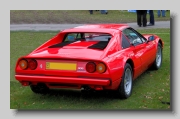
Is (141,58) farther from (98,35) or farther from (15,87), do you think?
(15,87)

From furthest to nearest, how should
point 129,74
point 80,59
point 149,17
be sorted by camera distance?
point 149,17 < point 129,74 < point 80,59

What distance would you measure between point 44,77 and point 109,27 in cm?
170

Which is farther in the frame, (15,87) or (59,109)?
(15,87)

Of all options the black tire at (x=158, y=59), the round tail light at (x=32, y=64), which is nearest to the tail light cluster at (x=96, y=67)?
the round tail light at (x=32, y=64)

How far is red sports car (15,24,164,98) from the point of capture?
536 centimetres

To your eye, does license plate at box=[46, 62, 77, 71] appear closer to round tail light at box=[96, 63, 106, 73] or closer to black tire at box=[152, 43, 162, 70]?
round tail light at box=[96, 63, 106, 73]

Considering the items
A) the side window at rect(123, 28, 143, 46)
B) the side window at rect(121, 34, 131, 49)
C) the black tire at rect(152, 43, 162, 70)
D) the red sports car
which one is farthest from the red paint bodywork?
the black tire at rect(152, 43, 162, 70)

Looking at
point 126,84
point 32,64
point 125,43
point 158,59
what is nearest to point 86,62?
point 32,64

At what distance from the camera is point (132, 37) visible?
6867 millimetres

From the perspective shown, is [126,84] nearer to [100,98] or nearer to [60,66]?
[100,98]

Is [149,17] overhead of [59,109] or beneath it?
overhead

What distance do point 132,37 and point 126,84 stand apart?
45.6 inches

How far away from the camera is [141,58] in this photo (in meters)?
6.77

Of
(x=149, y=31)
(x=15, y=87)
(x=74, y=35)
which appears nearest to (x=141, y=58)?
(x=74, y=35)
